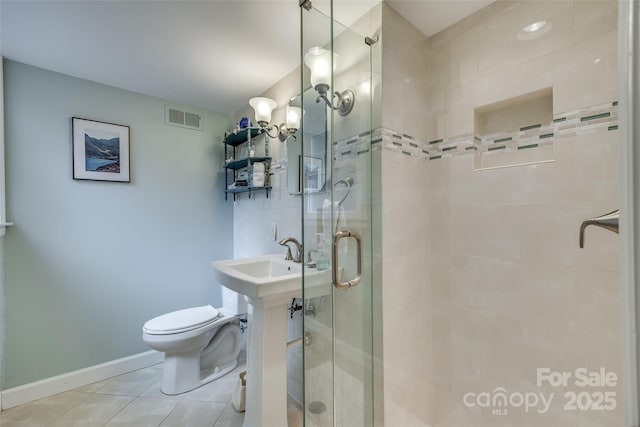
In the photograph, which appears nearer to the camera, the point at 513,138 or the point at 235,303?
the point at 513,138

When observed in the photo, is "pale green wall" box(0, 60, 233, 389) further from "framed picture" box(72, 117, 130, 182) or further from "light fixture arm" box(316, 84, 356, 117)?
"light fixture arm" box(316, 84, 356, 117)

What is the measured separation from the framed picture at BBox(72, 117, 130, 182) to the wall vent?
324 mm

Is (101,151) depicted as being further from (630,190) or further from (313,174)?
(630,190)

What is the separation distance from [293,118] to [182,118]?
1.11 m

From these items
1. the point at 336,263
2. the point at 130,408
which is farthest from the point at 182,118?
the point at 130,408

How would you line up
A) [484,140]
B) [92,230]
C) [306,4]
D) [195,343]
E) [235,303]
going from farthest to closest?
[235,303] → [92,230] → [195,343] → [484,140] → [306,4]

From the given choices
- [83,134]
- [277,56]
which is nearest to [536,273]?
[277,56]

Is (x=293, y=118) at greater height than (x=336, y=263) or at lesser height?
greater

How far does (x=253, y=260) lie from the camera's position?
1716 millimetres

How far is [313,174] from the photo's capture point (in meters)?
1.19

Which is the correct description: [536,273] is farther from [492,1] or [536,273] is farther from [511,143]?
[492,1]

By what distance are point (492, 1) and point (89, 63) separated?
231 centimetres

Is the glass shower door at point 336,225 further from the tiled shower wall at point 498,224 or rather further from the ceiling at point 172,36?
the ceiling at point 172,36

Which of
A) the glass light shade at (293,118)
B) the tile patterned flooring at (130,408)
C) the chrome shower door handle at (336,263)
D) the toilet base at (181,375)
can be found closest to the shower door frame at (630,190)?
the chrome shower door handle at (336,263)
